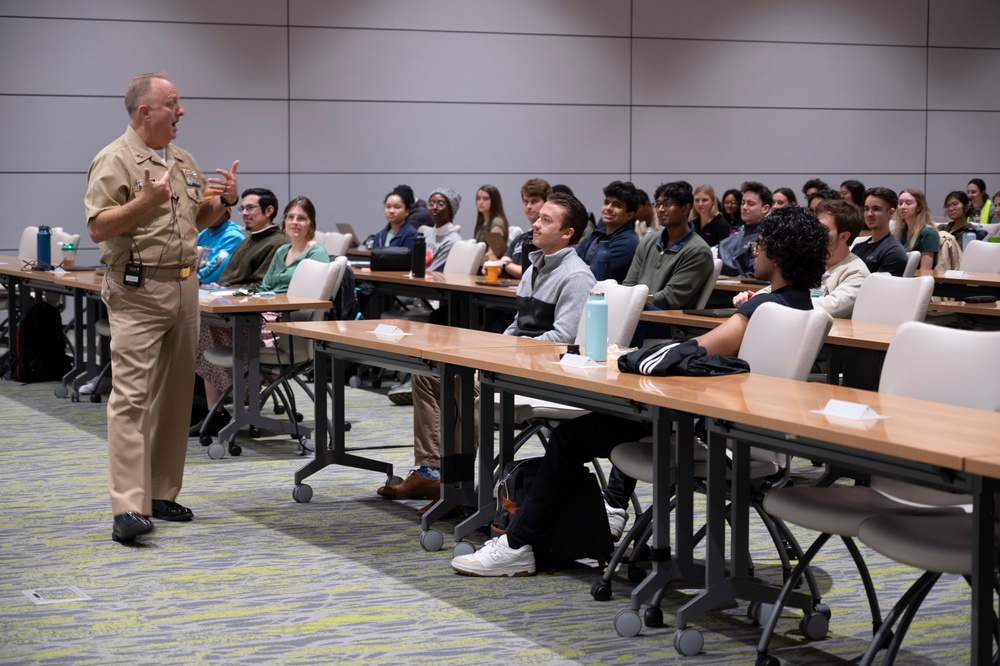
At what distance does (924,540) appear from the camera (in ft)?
8.76

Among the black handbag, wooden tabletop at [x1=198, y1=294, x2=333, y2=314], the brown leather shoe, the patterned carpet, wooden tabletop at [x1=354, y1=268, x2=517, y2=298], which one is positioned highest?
the black handbag

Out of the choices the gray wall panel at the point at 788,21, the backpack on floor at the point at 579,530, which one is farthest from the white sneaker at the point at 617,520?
the gray wall panel at the point at 788,21

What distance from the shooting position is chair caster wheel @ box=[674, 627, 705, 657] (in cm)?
313

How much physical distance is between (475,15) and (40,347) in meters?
5.62

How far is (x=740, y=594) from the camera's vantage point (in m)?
3.18

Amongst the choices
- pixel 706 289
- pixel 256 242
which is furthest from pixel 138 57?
pixel 706 289

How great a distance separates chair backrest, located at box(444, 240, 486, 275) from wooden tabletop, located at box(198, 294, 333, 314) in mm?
2285

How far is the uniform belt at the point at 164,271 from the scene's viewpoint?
425 centimetres

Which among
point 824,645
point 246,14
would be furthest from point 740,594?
point 246,14

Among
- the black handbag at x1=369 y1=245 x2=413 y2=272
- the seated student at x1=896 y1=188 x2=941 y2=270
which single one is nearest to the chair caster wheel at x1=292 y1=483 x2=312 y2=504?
the black handbag at x1=369 y1=245 x2=413 y2=272

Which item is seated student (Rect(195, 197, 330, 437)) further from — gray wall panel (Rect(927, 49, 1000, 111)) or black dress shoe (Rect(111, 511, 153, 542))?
gray wall panel (Rect(927, 49, 1000, 111))

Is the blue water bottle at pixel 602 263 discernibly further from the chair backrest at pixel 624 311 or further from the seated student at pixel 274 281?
the chair backrest at pixel 624 311

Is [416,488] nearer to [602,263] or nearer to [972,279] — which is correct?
[602,263]

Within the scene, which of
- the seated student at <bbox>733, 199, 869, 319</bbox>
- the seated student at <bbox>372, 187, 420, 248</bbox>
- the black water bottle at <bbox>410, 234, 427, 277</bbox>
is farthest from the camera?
the seated student at <bbox>372, 187, 420, 248</bbox>
